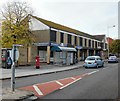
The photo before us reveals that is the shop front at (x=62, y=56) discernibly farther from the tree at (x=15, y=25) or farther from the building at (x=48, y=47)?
the tree at (x=15, y=25)

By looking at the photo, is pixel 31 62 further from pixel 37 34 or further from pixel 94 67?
pixel 94 67

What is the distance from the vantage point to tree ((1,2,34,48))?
3066cm

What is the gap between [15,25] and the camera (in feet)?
103

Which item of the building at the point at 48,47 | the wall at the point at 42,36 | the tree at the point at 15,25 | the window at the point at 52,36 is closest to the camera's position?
the tree at the point at 15,25

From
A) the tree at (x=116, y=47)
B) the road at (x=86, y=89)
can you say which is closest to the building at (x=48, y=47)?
the road at (x=86, y=89)

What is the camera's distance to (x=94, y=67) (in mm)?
33344

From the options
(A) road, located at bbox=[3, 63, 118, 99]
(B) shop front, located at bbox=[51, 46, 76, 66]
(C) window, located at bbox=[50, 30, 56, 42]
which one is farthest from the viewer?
(C) window, located at bbox=[50, 30, 56, 42]

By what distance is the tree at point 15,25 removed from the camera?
30.7 metres

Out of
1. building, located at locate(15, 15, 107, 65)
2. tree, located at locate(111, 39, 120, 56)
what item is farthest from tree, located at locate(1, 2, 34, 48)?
tree, located at locate(111, 39, 120, 56)

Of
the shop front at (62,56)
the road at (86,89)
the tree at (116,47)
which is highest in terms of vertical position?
the tree at (116,47)

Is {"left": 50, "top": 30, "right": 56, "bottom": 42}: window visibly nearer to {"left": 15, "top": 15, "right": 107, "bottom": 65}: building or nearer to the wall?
{"left": 15, "top": 15, "right": 107, "bottom": 65}: building

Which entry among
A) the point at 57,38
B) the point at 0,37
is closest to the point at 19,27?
the point at 0,37

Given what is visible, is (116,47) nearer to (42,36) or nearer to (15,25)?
(42,36)

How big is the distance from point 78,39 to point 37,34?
14.7 meters
